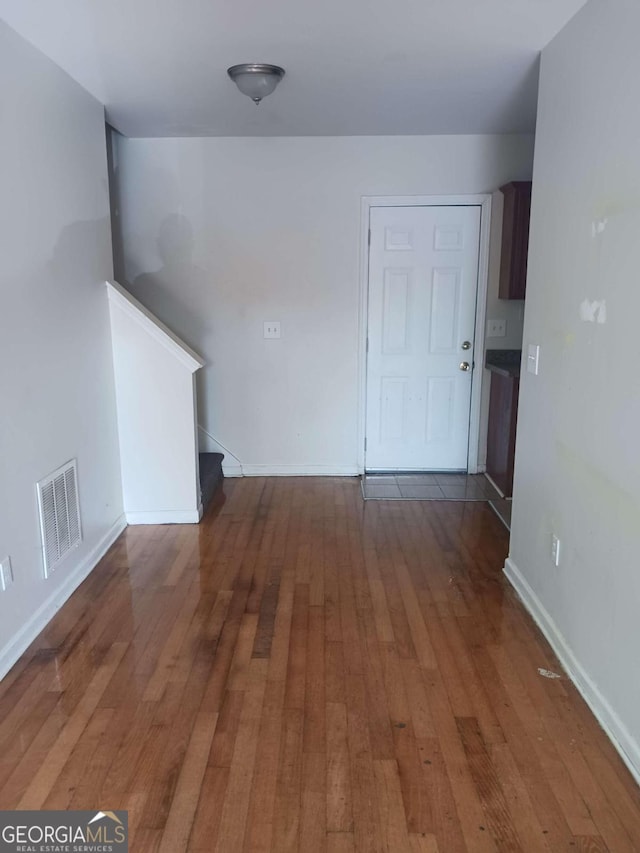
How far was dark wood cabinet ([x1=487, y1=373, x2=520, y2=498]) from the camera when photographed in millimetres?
3928

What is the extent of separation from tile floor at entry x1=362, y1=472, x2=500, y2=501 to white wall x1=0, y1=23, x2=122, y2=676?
1893 mm

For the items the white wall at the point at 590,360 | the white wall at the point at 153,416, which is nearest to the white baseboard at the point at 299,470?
the white wall at the point at 153,416

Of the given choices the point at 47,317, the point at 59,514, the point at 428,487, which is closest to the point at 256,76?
the point at 47,317

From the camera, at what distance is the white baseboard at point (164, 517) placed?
12.1 feet

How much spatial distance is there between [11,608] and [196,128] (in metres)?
3.02

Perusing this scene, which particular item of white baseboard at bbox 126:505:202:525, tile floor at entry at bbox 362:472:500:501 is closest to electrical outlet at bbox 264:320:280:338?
tile floor at entry at bbox 362:472:500:501

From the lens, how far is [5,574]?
224 centimetres

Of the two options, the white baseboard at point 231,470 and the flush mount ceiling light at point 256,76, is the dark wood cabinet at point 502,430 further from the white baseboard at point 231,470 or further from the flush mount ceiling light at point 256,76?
the flush mount ceiling light at point 256,76

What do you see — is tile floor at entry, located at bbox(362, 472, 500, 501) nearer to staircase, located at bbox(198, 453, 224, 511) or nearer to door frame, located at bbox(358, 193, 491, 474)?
door frame, located at bbox(358, 193, 491, 474)

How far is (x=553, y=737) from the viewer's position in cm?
190

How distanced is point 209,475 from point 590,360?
2696 millimetres

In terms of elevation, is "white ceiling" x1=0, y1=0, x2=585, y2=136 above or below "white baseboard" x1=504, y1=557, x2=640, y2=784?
above

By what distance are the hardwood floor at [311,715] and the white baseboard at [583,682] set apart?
3cm

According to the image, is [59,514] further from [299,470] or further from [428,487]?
[428,487]
